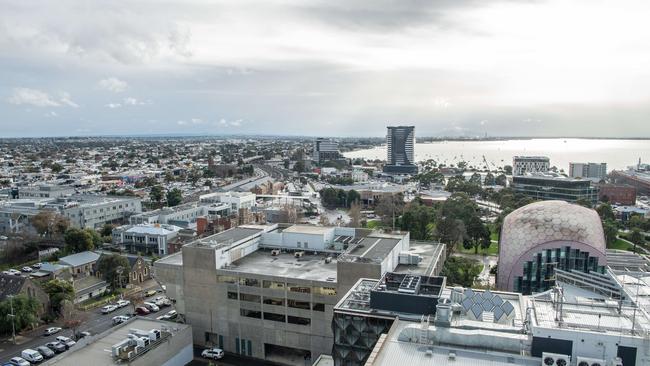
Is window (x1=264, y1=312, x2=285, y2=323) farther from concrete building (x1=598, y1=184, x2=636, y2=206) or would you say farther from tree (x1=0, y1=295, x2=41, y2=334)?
concrete building (x1=598, y1=184, x2=636, y2=206)

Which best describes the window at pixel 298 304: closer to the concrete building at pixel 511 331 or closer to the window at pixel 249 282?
the window at pixel 249 282

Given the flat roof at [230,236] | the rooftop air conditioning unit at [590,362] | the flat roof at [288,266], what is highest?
the rooftop air conditioning unit at [590,362]

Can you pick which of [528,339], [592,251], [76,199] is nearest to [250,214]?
[76,199]

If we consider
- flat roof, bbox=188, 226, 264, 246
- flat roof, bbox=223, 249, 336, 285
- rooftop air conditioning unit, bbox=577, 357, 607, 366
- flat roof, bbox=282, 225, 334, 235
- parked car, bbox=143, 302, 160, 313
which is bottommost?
parked car, bbox=143, 302, 160, 313

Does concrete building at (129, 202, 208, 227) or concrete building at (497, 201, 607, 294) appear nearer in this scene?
concrete building at (497, 201, 607, 294)

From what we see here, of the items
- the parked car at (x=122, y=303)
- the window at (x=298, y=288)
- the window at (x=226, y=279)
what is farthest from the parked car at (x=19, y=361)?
the window at (x=298, y=288)

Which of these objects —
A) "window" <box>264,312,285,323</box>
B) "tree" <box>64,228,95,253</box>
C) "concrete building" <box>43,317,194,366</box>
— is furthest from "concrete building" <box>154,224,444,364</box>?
"tree" <box>64,228,95,253</box>

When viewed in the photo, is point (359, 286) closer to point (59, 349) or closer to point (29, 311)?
point (59, 349)
